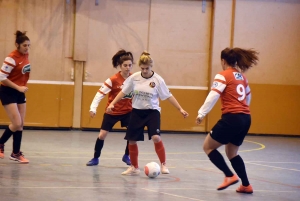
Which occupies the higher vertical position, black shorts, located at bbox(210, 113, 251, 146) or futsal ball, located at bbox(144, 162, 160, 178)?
black shorts, located at bbox(210, 113, 251, 146)

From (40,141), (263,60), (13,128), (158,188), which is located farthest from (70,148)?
(263,60)

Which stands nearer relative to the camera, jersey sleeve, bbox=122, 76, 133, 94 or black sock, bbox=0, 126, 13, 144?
jersey sleeve, bbox=122, 76, 133, 94

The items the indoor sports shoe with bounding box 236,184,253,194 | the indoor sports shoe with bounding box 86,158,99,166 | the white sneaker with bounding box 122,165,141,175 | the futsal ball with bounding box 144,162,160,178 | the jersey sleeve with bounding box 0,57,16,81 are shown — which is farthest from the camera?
the indoor sports shoe with bounding box 86,158,99,166

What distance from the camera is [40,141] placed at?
9.91 m

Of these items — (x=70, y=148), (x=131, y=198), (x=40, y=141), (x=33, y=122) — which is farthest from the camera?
(x=33, y=122)

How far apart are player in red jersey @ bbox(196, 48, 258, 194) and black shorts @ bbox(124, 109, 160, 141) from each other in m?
0.96

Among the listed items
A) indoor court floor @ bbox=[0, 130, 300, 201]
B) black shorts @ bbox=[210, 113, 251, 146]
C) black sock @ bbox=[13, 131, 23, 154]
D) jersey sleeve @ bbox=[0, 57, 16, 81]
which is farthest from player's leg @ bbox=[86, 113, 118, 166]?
black shorts @ bbox=[210, 113, 251, 146]

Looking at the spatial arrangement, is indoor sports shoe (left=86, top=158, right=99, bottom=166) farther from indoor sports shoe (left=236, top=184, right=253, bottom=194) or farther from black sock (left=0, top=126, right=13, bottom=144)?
indoor sports shoe (left=236, top=184, right=253, bottom=194)

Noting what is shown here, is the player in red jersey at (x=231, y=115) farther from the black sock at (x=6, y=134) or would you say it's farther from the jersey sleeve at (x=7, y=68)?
the black sock at (x=6, y=134)

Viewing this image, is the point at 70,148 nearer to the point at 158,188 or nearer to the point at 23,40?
the point at 23,40

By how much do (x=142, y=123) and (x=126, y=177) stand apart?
26.7 inches

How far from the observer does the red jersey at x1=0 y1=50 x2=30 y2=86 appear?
702cm

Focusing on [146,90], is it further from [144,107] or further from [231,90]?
[231,90]

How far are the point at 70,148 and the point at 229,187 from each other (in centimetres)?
375
